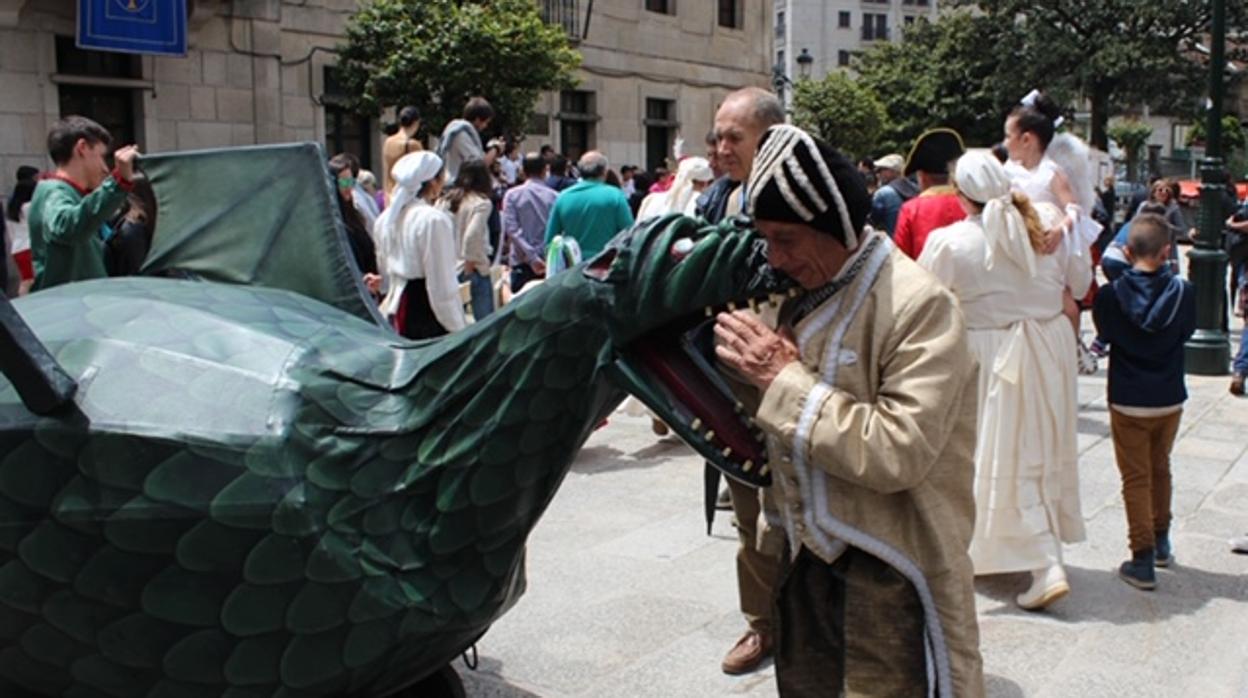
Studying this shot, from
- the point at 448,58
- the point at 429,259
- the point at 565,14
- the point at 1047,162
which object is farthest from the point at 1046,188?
the point at 565,14

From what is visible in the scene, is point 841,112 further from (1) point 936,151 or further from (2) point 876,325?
(2) point 876,325

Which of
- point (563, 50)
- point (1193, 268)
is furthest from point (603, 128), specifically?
point (1193, 268)

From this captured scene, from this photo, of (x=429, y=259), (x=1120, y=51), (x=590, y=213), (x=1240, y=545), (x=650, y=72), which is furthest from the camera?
(x=1120, y=51)

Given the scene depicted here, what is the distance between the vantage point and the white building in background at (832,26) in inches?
2630

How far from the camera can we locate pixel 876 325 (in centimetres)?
221

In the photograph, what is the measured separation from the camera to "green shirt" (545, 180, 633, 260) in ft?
23.8

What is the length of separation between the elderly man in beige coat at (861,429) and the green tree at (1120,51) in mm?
34585

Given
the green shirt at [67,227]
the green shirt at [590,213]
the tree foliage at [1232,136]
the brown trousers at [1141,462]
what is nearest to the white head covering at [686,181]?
the green shirt at [590,213]

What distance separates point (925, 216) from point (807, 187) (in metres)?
3.39

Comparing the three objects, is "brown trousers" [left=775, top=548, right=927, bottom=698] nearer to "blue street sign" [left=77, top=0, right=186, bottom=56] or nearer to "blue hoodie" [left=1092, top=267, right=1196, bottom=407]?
"blue hoodie" [left=1092, top=267, right=1196, bottom=407]

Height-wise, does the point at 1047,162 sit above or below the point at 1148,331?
above

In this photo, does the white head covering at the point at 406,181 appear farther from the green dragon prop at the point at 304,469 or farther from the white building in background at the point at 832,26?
the white building in background at the point at 832,26

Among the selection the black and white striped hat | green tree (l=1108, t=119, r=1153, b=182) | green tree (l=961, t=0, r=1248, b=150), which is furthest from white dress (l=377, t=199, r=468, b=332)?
green tree (l=1108, t=119, r=1153, b=182)

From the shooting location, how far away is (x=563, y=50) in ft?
55.4
